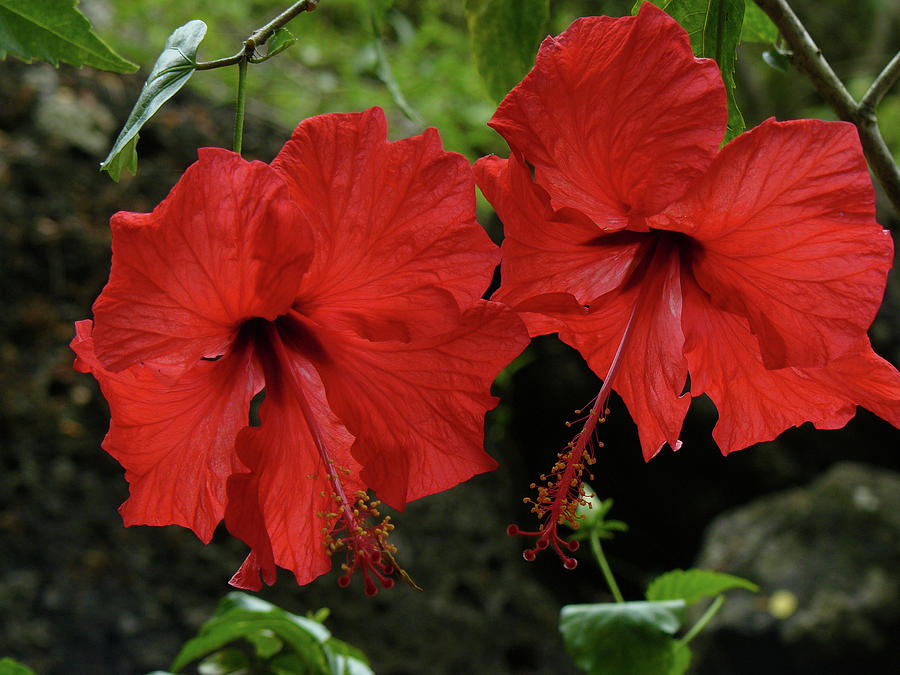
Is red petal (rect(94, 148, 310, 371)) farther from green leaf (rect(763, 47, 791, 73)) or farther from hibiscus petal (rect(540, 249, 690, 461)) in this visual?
green leaf (rect(763, 47, 791, 73))

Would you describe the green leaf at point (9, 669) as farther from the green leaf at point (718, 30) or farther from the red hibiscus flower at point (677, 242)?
the green leaf at point (718, 30)

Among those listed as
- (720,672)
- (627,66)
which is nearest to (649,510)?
(720,672)

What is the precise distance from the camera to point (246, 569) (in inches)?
24.3

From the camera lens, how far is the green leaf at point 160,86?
0.52m

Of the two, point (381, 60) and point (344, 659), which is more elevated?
point (381, 60)

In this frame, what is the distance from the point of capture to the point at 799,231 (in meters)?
0.53

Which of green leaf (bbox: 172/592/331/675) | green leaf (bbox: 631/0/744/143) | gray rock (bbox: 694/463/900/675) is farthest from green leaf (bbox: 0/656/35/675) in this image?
gray rock (bbox: 694/463/900/675)

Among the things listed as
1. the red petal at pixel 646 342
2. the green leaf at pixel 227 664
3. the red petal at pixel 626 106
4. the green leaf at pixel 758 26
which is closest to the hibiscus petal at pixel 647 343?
the red petal at pixel 646 342

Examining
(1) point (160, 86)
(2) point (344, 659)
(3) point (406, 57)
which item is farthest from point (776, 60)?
(3) point (406, 57)

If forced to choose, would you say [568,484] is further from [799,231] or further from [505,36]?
[505,36]

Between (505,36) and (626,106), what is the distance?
0.33 m

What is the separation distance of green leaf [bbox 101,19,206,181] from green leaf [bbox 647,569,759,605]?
0.70 meters

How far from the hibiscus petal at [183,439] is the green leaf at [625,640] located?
36cm

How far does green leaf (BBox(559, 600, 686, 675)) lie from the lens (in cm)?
75
